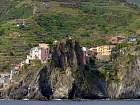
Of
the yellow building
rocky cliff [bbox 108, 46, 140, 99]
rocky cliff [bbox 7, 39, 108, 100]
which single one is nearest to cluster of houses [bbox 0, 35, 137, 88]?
the yellow building

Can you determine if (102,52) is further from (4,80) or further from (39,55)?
(4,80)

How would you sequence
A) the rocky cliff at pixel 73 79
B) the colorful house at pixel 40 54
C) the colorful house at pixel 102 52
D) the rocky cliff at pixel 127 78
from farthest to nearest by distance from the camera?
the colorful house at pixel 102 52
the colorful house at pixel 40 54
the rocky cliff at pixel 127 78
the rocky cliff at pixel 73 79

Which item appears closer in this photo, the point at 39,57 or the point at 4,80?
the point at 4,80

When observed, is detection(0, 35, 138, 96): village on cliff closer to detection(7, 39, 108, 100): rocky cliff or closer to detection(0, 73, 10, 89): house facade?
detection(0, 73, 10, 89): house facade

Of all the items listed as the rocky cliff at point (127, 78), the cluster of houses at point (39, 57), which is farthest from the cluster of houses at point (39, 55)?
the rocky cliff at point (127, 78)

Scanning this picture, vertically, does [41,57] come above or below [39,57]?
above

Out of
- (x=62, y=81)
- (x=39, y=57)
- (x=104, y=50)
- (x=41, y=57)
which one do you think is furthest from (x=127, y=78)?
(x=104, y=50)

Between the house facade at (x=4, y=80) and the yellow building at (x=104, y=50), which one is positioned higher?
the yellow building at (x=104, y=50)

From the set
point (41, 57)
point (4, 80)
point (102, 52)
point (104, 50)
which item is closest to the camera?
point (4, 80)

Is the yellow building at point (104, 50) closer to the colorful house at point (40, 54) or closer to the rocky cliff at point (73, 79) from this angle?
the colorful house at point (40, 54)

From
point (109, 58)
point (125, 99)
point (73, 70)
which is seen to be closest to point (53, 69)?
point (73, 70)

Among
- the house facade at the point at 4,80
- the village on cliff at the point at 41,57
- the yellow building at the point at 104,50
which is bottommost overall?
the house facade at the point at 4,80
